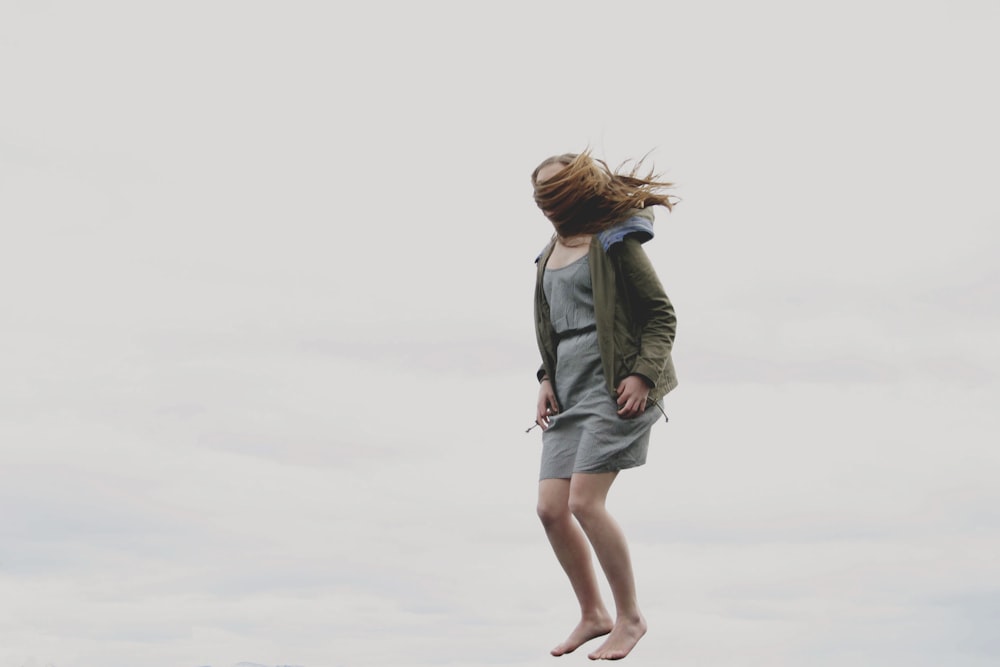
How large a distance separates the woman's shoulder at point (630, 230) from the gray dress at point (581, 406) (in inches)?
7.6

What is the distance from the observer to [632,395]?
25.1 feet

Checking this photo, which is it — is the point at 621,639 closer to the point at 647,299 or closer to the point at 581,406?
the point at 581,406

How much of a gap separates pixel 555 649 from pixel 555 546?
62cm

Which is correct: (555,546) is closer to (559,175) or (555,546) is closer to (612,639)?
(612,639)

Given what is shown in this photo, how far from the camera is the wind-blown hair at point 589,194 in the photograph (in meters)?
7.81

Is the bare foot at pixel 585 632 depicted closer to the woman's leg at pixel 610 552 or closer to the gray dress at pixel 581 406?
the woman's leg at pixel 610 552

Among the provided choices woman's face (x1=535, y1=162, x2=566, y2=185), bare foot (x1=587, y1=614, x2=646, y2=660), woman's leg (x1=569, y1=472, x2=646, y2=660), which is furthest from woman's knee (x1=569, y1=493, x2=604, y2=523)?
woman's face (x1=535, y1=162, x2=566, y2=185)

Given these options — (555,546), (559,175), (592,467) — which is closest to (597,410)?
(592,467)

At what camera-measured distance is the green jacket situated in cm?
768

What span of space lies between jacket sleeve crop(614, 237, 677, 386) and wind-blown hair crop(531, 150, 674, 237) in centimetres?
23

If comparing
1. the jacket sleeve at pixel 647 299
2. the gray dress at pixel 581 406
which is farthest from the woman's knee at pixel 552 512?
the jacket sleeve at pixel 647 299

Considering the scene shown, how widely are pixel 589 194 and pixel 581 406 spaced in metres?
1.21

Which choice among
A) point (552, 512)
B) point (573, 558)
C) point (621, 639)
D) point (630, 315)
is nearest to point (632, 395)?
point (630, 315)

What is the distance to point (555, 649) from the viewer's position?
803cm
